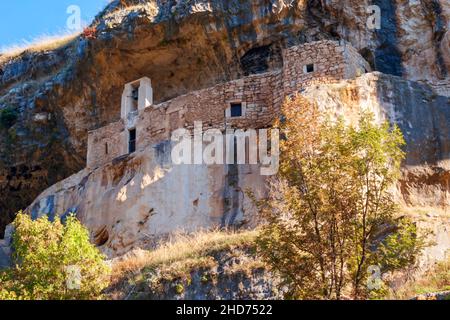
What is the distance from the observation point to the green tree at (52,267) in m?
15.3

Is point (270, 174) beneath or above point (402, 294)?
above

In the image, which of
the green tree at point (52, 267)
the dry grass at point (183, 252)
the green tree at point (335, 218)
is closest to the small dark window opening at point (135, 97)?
the dry grass at point (183, 252)

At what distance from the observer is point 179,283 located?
1739cm

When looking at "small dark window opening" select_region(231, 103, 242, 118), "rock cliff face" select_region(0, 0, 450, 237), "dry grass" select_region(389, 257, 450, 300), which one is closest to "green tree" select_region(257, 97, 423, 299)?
"dry grass" select_region(389, 257, 450, 300)

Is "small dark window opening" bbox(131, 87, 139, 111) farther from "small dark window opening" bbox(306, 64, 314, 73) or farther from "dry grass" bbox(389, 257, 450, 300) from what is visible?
"dry grass" bbox(389, 257, 450, 300)

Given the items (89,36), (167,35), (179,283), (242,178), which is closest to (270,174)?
(242,178)

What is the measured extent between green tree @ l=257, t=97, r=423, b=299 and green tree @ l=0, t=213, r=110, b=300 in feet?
11.3

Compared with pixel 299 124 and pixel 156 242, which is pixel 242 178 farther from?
pixel 299 124

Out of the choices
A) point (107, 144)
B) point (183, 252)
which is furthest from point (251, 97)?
point (183, 252)

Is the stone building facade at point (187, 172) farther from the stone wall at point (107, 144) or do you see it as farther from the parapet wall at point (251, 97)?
the stone wall at point (107, 144)

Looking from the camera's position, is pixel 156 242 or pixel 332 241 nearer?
pixel 332 241

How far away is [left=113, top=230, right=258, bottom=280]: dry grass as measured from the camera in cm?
1812

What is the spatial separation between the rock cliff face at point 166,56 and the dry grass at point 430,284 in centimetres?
967
